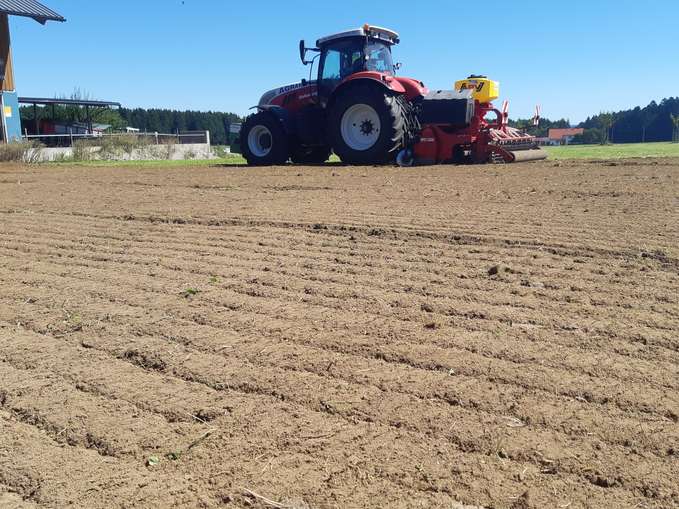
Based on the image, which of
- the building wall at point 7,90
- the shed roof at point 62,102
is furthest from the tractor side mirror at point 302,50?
the shed roof at point 62,102

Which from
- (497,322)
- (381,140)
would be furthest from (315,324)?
(381,140)

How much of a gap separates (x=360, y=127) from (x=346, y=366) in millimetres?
10268

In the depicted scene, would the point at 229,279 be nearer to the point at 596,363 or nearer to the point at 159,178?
the point at 596,363

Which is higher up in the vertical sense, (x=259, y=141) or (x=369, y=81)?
(x=369, y=81)

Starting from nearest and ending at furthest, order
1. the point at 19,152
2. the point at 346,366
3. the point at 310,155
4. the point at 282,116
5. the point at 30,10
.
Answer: the point at 346,366 → the point at 282,116 → the point at 310,155 → the point at 19,152 → the point at 30,10

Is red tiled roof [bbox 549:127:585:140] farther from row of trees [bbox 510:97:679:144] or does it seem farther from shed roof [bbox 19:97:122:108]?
shed roof [bbox 19:97:122:108]

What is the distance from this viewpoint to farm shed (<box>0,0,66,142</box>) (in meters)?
20.2

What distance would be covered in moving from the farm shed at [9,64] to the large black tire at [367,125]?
12837 millimetres

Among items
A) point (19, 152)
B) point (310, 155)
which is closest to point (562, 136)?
point (310, 155)

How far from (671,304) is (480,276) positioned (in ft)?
3.60

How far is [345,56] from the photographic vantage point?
499 inches

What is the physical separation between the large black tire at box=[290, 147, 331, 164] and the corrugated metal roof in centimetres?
1167

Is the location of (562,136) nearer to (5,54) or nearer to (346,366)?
(5,54)

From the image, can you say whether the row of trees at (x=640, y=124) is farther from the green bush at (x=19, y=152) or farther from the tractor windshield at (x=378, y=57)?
the green bush at (x=19, y=152)
